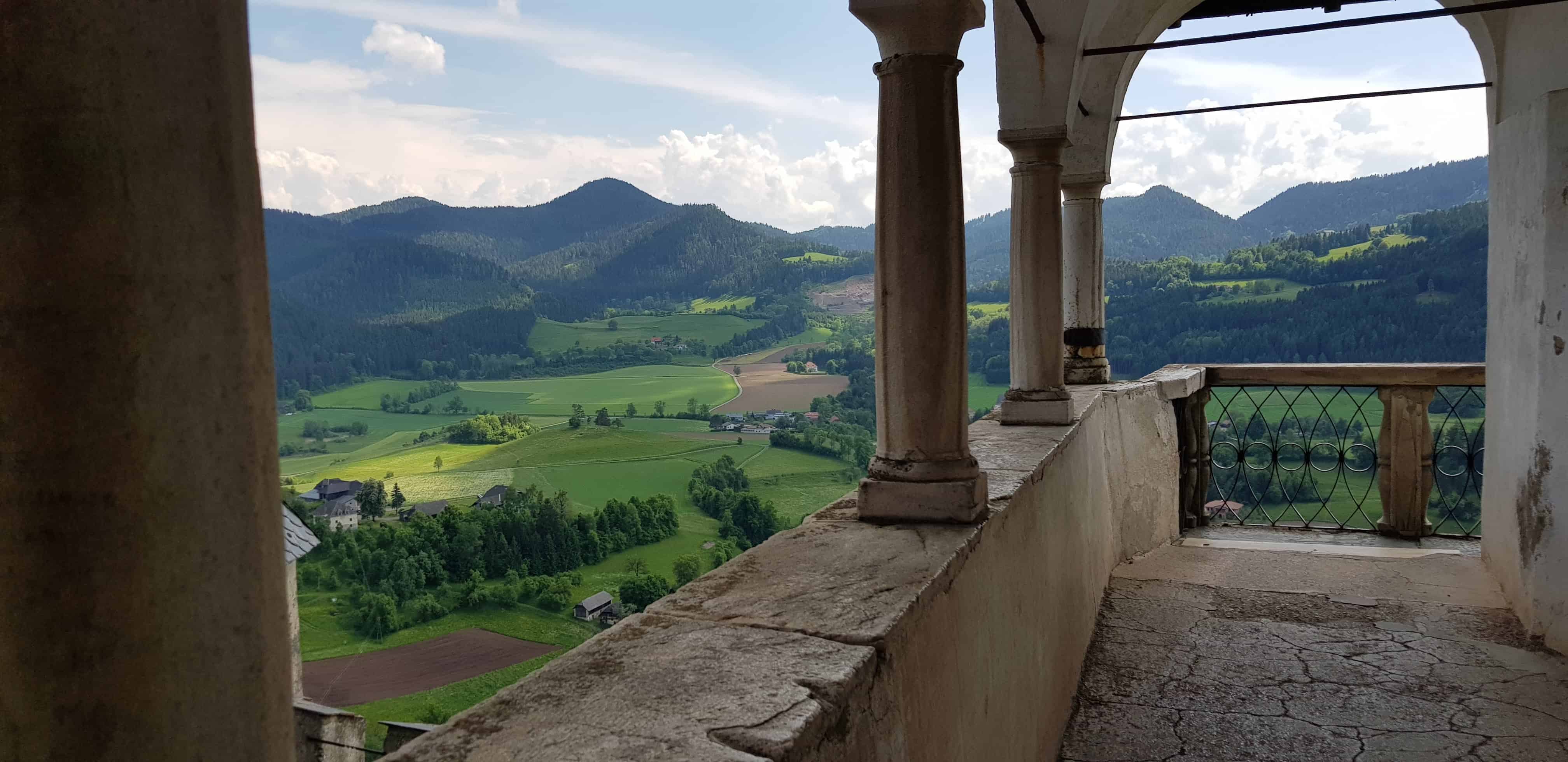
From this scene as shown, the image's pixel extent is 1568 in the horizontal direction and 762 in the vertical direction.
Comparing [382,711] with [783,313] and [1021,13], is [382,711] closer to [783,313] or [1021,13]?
[1021,13]

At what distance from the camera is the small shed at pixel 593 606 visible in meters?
14.3

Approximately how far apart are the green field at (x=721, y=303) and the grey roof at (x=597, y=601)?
26.5 m

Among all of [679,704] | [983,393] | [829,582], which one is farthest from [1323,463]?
[983,393]

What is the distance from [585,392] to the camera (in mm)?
42812

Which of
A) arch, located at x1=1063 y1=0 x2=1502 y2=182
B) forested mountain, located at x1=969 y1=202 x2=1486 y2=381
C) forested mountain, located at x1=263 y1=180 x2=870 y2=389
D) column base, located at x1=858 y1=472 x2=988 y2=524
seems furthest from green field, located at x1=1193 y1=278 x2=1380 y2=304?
column base, located at x1=858 y1=472 x2=988 y2=524

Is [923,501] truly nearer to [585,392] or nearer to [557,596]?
[557,596]

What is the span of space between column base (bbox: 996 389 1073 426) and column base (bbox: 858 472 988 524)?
229 cm

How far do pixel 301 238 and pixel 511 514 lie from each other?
16330mm

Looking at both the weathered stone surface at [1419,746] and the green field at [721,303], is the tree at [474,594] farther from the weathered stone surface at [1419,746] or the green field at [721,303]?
the green field at [721,303]

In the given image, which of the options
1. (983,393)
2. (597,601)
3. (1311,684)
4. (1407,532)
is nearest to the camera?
(1311,684)

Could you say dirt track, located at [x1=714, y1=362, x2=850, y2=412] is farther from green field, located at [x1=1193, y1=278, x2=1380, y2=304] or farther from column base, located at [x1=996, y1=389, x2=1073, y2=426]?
column base, located at [x1=996, y1=389, x2=1073, y2=426]

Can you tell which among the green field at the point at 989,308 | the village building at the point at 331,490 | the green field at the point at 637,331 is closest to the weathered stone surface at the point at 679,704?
the village building at the point at 331,490

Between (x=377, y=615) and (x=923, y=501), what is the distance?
1679cm

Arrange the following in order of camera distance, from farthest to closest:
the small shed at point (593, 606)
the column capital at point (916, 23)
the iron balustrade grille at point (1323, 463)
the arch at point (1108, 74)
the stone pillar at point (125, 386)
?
the small shed at point (593, 606)
the iron balustrade grille at point (1323, 463)
the arch at point (1108, 74)
the column capital at point (916, 23)
the stone pillar at point (125, 386)
